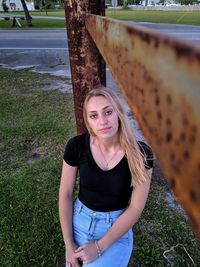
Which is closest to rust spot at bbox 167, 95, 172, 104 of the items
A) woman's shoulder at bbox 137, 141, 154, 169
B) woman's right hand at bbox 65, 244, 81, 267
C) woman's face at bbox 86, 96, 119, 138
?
woman's face at bbox 86, 96, 119, 138

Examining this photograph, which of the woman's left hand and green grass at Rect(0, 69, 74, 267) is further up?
the woman's left hand

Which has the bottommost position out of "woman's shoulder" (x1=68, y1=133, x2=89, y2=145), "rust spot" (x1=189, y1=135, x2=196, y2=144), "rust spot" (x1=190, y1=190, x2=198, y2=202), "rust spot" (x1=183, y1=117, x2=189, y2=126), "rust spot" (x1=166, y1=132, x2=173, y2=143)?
"woman's shoulder" (x1=68, y1=133, x2=89, y2=145)

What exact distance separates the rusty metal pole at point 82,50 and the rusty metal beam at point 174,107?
1.39 metres

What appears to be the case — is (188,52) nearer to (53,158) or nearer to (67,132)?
(53,158)

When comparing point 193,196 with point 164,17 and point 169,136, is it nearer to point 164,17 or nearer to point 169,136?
point 169,136

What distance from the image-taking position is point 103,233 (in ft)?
5.82

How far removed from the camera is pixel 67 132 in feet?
15.0

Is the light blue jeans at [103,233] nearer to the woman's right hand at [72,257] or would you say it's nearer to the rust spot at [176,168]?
the woman's right hand at [72,257]

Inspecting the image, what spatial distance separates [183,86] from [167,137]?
0.08 meters

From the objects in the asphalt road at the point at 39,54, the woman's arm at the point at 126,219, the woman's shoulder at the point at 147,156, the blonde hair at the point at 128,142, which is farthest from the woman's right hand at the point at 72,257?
the asphalt road at the point at 39,54

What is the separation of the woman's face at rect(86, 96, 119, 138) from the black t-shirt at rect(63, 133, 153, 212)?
20cm

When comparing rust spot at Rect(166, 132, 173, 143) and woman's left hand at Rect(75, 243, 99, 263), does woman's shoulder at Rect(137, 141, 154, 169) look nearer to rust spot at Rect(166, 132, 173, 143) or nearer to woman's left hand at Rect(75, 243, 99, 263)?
woman's left hand at Rect(75, 243, 99, 263)

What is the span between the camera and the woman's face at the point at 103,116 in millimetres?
1565

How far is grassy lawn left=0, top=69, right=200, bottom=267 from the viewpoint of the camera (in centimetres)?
240
